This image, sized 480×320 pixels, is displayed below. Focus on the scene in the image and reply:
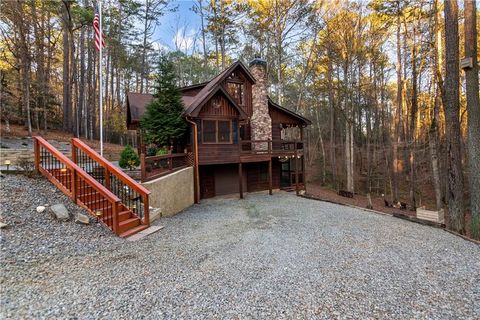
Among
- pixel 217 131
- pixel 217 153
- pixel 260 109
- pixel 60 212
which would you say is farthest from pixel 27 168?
pixel 260 109

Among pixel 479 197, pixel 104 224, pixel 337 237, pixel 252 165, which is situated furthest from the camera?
pixel 252 165

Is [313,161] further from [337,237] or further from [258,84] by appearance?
[337,237]

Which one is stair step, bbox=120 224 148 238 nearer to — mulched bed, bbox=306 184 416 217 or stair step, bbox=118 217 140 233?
stair step, bbox=118 217 140 233

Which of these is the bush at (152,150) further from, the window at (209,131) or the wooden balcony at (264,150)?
the wooden balcony at (264,150)

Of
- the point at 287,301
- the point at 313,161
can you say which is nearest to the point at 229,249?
the point at 287,301

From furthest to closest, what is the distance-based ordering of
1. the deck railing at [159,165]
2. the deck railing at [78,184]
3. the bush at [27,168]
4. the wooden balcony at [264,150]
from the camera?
1. the wooden balcony at [264,150]
2. the deck railing at [159,165]
3. the bush at [27,168]
4. the deck railing at [78,184]

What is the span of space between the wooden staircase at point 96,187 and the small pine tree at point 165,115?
3.89 metres

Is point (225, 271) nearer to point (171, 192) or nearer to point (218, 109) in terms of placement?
point (171, 192)

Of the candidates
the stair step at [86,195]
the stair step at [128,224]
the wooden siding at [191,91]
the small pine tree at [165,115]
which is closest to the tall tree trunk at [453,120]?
the stair step at [128,224]

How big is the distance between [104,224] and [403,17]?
1649 centimetres

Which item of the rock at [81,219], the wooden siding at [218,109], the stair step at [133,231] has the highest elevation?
the wooden siding at [218,109]

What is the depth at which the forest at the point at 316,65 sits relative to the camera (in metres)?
12.5

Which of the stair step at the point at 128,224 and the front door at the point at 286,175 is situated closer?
the stair step at the point at 128,224

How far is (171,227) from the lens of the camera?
670 centimetres
